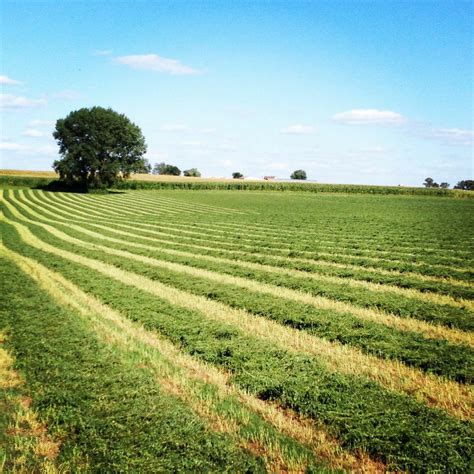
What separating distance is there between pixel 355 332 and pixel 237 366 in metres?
2.84

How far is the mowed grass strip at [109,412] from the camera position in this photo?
4.46m

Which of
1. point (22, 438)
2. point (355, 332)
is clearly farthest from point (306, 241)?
point (22, 438)

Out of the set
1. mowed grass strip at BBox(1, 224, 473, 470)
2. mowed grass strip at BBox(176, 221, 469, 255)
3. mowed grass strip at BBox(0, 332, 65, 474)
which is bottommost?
mowed grass strip at BBox(0, 332, 65, 474)

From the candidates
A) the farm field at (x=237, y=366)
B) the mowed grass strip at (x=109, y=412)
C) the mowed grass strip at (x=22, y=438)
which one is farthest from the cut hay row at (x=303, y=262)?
the mowed grass strip at (x=22, y=438)

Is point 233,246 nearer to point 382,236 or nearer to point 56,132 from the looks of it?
point 382,236

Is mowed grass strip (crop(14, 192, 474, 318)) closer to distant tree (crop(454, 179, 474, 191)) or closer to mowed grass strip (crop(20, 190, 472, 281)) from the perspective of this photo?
mowed grass strip (crop(20, 190, 472, 281))

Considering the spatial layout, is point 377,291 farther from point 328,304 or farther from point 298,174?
point 298,174

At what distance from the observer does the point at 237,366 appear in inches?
268

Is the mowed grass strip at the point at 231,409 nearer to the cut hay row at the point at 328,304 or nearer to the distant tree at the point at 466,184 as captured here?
the cut hay row at the point at 328,304

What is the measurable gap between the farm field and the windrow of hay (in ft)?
0.10

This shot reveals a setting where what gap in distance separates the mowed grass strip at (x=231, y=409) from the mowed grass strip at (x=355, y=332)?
2734 mm

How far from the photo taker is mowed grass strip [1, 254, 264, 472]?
446 cm

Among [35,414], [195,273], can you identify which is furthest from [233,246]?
[35,414]

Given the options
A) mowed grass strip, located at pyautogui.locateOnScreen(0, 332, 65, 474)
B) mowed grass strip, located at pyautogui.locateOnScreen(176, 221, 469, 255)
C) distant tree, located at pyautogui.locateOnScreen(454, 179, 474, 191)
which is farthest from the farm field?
distant tree, located at pyautogui.locateOnScreen(454, 179, 474, 191)
